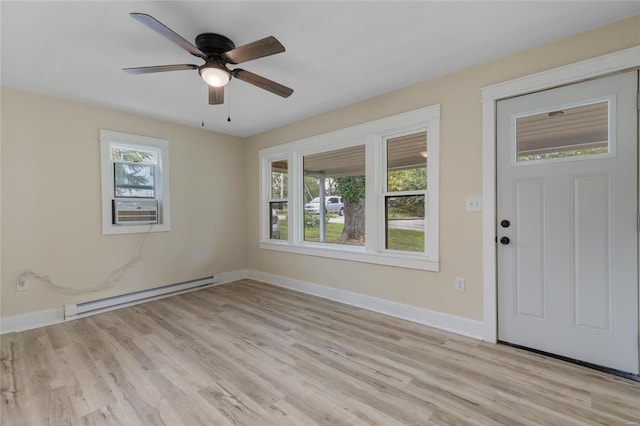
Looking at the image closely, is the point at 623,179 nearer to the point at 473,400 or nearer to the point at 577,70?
the point at 577,70

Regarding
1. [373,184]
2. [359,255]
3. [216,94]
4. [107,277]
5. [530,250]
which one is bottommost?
[107,277]

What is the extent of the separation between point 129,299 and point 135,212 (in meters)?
1.15

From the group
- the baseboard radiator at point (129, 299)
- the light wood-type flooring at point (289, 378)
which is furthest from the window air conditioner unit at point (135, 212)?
the light wood-type flooring at point (289, 378)

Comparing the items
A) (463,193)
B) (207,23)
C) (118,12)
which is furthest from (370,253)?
(118,12)

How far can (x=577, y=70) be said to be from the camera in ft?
7.23

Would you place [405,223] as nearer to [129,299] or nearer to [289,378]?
[289,378]

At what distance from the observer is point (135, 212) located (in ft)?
12.9

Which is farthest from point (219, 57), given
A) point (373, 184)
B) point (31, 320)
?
point (31, 320)

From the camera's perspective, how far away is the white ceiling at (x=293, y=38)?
1895 millimetres

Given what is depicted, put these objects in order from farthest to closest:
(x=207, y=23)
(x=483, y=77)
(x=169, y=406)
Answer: (x=483, y=77)
(x=207, y=23)
(x=169, y=406)

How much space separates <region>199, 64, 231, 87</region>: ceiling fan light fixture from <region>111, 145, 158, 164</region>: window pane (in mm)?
2400

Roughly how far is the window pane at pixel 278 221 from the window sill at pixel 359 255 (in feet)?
0.57

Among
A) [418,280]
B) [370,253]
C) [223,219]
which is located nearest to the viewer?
[418,280]

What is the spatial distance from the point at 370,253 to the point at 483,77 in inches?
84.1
